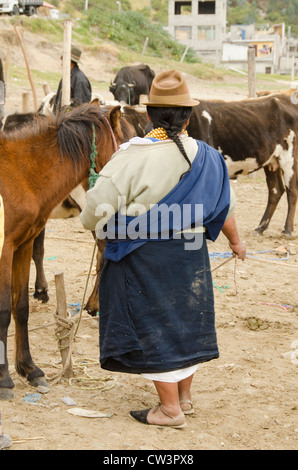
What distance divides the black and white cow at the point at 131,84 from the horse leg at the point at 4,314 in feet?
33.1

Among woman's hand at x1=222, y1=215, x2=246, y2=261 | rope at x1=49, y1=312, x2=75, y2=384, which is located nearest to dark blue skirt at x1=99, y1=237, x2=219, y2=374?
woman's hand at x1=222, y1=215, x2=246, y2=261

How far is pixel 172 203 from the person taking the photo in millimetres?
3418

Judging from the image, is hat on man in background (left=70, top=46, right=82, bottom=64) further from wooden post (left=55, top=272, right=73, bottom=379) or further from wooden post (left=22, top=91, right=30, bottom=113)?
wooden post (left=55, top=272, right=73, bottom=379)

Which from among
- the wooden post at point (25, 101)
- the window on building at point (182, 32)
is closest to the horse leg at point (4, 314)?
the wooden post at point (25, 101)

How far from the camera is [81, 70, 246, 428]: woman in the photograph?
340cm

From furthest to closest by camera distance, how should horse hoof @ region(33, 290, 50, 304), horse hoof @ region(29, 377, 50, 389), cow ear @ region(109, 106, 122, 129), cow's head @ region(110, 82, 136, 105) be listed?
cow's head @ region(110, 82, 136, 105), horse hoof @ region(33, 290, 50, 304), cow ear @ region(109, 106, 122, 129), horse hoof @ region(29, 377, 50, 389)

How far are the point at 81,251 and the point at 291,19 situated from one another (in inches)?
3943

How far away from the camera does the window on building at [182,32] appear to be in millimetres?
62894

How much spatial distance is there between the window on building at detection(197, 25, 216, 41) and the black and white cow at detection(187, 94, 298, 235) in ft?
183

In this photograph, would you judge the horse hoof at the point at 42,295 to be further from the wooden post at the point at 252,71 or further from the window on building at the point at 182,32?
the window on building at the point at 182,32

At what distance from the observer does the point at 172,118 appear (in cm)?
349

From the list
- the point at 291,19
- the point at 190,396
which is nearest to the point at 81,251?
the point at 190,396

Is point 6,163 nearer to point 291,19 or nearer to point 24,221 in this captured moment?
point 24,221

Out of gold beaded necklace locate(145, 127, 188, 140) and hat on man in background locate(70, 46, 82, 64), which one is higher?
gold beaded necklace locate(145, 127, 188, 140)
